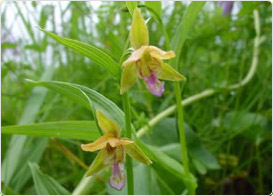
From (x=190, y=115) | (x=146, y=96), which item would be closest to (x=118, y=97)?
(x=146, y=96)

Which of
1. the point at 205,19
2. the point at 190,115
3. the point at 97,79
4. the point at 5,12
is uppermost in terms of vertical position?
the point at 5,12

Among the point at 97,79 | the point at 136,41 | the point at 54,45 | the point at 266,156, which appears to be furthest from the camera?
the point at 54,45

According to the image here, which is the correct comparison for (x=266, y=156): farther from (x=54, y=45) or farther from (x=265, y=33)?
(x=54, y=45)

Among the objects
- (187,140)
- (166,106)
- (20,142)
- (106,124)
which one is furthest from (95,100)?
(166,106)

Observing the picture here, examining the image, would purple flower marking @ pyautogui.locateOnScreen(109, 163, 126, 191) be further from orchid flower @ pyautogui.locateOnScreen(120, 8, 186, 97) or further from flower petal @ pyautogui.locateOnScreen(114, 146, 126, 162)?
orchid flower @ pyautogui.locateOnScreen(120, 8, 186, 97)

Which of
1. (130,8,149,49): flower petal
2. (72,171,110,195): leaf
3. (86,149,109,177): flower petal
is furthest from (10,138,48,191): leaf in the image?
(130,8,149,49): flower petal

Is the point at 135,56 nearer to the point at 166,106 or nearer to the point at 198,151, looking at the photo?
the point at 198,151
